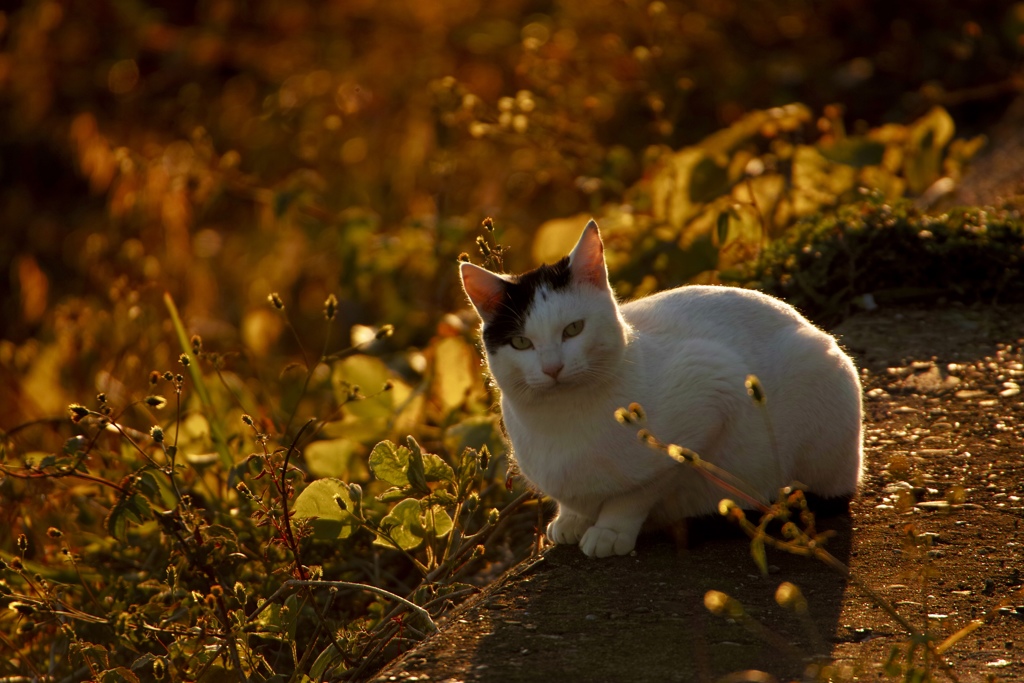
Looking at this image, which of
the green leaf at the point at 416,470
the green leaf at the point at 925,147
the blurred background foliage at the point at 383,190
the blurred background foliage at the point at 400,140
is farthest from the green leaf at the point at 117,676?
the green leaf at the point at 925,147

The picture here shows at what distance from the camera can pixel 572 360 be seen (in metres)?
2.46

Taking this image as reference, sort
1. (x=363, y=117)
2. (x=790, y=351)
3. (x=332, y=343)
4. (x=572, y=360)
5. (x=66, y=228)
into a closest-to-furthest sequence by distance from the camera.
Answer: (x=572, y=360), (x=790, y=351), (x=332, y=343), (x=66, y=228), (x=363, y=117)

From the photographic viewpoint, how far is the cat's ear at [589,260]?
2562mm

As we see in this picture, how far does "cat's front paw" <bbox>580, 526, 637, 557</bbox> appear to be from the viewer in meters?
2.53

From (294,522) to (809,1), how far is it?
6870 millimetres

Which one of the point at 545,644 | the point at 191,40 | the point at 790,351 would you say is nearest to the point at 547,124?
the point at 790,351

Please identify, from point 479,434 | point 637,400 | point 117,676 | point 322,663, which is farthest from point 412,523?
point 479,434

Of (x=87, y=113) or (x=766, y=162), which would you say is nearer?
(x=766, y=162)

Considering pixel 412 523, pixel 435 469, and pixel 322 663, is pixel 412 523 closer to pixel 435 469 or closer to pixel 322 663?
pixel 435 469

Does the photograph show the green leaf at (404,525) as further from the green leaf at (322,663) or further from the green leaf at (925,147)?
the green leaf at (925,147)

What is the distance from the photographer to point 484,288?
2.62 metres

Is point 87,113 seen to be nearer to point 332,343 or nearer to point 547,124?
point 332,343

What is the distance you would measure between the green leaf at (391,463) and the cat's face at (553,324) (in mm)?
286

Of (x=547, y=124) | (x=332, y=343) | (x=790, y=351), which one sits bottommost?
(x=332, y=343)
